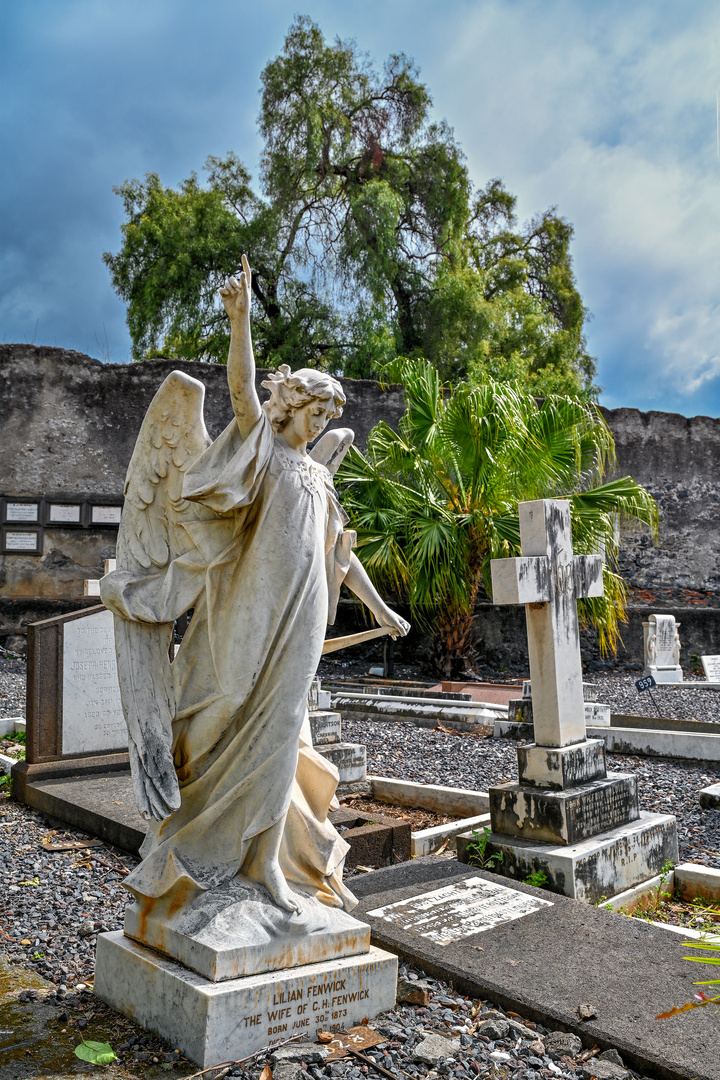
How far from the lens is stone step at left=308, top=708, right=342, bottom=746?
17.8ft

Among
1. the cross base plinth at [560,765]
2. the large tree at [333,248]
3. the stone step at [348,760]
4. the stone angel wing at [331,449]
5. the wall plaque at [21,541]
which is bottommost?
the stone step at [348,760]

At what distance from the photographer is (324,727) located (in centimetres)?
549

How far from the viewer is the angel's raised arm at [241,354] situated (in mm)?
2229

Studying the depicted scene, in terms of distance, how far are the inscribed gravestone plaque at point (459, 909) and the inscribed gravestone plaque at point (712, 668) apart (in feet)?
30.1

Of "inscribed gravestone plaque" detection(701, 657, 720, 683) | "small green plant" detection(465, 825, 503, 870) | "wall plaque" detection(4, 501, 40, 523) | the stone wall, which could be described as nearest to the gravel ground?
the stone wall

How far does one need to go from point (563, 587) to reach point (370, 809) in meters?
1.92

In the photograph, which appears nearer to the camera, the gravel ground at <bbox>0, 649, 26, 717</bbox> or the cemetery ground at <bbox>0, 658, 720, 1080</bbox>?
the cemetery ground at <bbox>0, 658, 720, 1080</bbox>

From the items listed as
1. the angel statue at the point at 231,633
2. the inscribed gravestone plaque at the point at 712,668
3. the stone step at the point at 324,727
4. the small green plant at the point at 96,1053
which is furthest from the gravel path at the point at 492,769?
the inscribed gravestone plaque at the point at 712,668

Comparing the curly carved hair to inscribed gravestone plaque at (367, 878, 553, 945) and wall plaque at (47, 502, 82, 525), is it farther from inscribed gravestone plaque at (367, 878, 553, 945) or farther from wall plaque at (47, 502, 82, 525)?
wall plaque at (47, 502, 82, 525)

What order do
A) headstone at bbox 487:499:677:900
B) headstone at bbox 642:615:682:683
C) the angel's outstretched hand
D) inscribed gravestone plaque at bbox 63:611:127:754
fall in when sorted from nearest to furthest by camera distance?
the angel's outstretched hand
headstone at bbox 487:499:677:900
inscribed gravestone plaque at bbox 63:611:127:754
headstone at bbox 642:615:682:683

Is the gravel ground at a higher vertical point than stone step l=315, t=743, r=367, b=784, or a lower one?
higher

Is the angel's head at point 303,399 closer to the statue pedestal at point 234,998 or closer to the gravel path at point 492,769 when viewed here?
the statue pedestal at point 234,998

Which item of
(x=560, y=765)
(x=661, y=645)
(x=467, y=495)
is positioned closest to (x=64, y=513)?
(x=467, y=495)

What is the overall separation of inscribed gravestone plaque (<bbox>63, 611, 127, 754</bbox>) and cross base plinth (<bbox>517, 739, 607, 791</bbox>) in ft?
8.98
